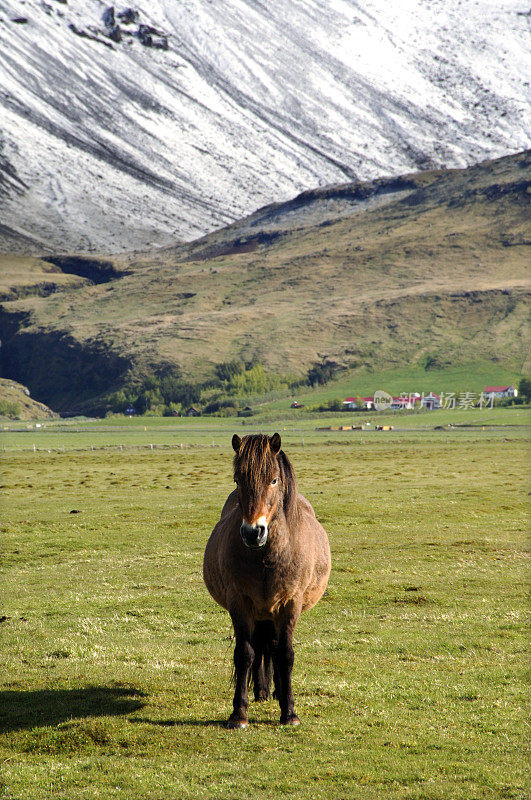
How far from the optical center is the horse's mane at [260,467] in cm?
906

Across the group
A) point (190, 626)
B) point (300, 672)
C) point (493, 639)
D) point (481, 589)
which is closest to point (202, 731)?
point (300, 672)

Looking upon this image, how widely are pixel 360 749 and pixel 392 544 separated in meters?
16.6

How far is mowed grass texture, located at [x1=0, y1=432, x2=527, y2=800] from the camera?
8.48 metres

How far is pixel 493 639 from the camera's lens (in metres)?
14.3

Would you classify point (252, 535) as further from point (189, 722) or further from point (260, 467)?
point (189, 722)

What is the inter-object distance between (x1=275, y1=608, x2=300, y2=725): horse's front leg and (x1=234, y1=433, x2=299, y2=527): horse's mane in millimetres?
1394

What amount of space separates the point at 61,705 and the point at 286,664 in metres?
3.59

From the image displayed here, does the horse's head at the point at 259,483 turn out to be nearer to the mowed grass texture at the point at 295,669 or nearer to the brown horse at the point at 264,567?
the brown horse at the point at 264,567

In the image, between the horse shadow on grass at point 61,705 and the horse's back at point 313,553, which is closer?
the horse shadow on grass at point 61,705

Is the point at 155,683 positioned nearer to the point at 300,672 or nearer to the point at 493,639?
the point at 300,672

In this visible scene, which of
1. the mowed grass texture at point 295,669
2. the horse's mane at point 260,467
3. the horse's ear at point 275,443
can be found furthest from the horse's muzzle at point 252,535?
the mowed grass texture at point 295,669

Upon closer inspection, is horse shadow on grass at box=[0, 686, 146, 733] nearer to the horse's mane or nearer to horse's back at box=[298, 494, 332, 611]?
horse's back at box=[298, 494, 332, 611]

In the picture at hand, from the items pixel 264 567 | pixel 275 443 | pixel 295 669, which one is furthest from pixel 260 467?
pixel 295 669

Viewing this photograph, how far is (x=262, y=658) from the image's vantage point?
35.8 feet
